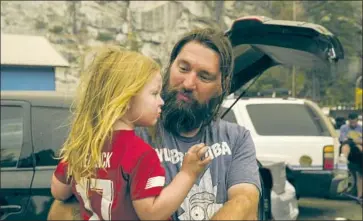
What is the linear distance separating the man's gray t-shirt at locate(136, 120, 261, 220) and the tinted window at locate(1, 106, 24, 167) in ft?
7.92

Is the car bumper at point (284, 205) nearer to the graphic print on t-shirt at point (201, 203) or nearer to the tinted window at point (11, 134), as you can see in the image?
the tinted window at point (11, 134)

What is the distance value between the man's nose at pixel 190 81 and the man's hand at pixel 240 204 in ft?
1.30

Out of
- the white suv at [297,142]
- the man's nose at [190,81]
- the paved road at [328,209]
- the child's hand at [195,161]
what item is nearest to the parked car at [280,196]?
the white suv at [297,142]

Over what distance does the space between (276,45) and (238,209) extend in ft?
4.85

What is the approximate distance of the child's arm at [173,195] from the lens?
1697mm

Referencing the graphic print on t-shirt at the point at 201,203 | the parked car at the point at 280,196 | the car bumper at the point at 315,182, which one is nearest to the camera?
the graphic print on t-shirt at the point at 201,203

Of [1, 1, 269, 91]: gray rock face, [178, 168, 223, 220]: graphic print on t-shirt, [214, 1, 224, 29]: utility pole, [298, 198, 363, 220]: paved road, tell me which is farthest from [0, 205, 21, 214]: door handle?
[214, 1, 224, 29]: utility pole

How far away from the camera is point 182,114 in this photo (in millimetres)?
2158

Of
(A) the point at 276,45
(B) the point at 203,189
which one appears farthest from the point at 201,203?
(A) the point at 276,45

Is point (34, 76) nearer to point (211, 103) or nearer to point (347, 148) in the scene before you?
point (347, 148)

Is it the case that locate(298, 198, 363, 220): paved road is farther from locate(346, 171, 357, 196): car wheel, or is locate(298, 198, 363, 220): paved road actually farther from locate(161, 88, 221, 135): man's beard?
locate(161, 88, 221, 135): man's beard

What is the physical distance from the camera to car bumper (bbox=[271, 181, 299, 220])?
255 inches

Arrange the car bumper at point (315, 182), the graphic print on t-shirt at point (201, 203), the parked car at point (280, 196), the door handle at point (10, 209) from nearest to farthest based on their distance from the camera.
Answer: the graphic print on t-shirt at point (201, 203) < the door handle at point (10, 209) < the parked car at point (280, 196) < the car bumper at point (315, 182)

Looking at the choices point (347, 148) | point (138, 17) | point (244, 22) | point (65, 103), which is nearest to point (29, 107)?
point (65, 103)
